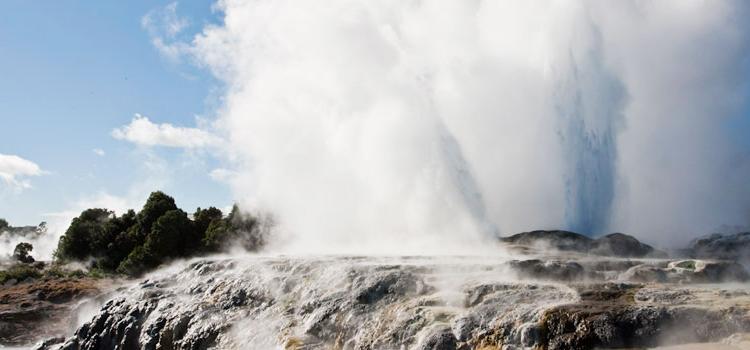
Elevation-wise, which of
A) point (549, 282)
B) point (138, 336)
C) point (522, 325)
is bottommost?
point (138, 336)

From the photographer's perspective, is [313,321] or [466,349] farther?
[313,321]

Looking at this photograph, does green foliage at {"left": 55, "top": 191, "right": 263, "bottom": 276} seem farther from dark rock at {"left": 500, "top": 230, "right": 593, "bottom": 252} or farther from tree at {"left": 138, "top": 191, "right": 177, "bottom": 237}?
dark rock at {"left": 500, "top": 230, "right": 593, "bottom": 252}

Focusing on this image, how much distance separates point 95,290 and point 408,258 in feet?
110

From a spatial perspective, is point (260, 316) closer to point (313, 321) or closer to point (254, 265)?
point (313, 321)

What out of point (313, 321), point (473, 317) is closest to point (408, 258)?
point (313, 321)

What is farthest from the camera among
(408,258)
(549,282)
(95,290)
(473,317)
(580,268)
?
(95,290)

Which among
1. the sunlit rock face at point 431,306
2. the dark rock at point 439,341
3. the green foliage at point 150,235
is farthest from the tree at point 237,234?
the dark rock at point 439,341

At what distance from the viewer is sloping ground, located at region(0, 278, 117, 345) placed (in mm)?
39406

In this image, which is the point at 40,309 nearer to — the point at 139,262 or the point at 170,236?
the point at 139,262

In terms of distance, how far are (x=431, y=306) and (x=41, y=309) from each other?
1540 inches

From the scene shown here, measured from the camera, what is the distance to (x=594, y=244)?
32.2m

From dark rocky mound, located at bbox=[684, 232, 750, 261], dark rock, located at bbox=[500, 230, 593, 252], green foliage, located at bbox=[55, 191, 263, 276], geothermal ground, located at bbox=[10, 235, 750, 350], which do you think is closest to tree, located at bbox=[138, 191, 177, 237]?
green foliage, located at bbox=[55, 191, 263, 276]

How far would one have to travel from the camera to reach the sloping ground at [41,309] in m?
39.4

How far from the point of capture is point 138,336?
2345cm
